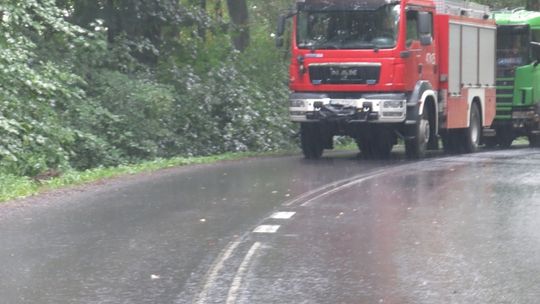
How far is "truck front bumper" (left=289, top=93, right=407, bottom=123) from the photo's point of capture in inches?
835

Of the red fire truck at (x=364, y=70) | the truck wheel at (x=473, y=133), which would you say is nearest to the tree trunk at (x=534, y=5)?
the truck wheel at (x=473, y=133)

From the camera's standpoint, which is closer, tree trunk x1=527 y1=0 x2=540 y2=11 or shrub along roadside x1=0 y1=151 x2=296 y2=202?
shrub along roadside x1=0 y1=151 x2=296 y2=202

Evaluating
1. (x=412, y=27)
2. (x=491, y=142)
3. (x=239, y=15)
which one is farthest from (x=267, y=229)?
(x=239, y=15)

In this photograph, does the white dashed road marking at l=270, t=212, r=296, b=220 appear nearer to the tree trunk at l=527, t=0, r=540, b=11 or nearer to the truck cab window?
the truck cab window

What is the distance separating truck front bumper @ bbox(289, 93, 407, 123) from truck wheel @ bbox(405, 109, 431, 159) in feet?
2.54

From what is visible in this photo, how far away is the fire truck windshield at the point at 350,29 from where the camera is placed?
69.9 feet

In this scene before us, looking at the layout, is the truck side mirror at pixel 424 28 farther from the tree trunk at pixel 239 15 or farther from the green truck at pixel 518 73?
the tree trunk at pixel 239 15

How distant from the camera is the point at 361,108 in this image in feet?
69.8

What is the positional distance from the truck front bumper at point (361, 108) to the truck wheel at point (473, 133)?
4.44m

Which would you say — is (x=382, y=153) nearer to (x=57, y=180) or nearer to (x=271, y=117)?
(x=271, y=117)

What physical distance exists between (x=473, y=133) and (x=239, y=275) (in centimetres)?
1722

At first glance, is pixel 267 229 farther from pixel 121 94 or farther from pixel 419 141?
pixel 121 94

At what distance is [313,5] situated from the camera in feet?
71.3

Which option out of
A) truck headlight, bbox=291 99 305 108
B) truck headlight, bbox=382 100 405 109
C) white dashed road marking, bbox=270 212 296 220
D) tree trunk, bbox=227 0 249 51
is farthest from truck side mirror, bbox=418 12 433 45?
tree trunk, bbox=227 0 249 51
